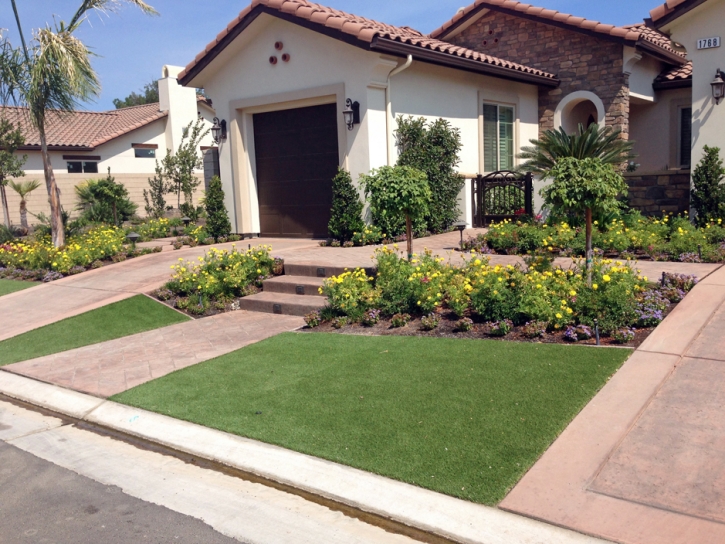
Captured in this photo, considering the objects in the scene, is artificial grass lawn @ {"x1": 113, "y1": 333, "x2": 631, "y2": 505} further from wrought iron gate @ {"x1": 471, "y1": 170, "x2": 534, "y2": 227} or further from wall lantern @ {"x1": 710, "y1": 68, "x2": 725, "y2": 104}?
Answer: wall lantern @ {"x1": 710, "y1": 68, "x2": 725, "y2": 104}

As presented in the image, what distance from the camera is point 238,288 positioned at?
33.6 ft

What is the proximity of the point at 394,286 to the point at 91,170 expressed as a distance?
80.2 ft

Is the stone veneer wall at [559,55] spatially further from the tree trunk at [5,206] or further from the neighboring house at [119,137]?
the tree trunk at [5,206]

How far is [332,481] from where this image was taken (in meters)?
4.55

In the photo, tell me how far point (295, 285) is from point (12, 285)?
658 centimetres

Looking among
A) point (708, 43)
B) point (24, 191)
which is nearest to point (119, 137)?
point (24, 191)

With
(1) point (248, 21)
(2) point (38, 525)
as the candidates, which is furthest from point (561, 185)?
(1) point (248, 21)

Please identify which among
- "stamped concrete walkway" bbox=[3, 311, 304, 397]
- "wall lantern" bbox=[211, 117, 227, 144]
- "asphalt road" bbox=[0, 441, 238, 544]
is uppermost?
"wall lantern" bbox=[211, 117, 227, 144]

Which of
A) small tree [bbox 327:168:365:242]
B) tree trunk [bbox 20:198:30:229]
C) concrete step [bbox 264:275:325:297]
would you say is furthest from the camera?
tree trunk [bbox 20:198:30:229]

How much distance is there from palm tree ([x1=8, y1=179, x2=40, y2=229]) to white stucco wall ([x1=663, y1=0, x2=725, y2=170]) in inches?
791

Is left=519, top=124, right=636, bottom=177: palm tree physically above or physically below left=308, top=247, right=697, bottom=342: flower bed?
above

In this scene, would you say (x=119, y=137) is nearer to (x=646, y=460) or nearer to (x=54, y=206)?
(x=54, y=206)

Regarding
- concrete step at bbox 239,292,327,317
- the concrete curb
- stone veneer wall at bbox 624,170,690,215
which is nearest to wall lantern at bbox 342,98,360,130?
concrete step at bbox 239,292,327,317

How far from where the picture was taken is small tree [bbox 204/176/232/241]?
50.1ft
